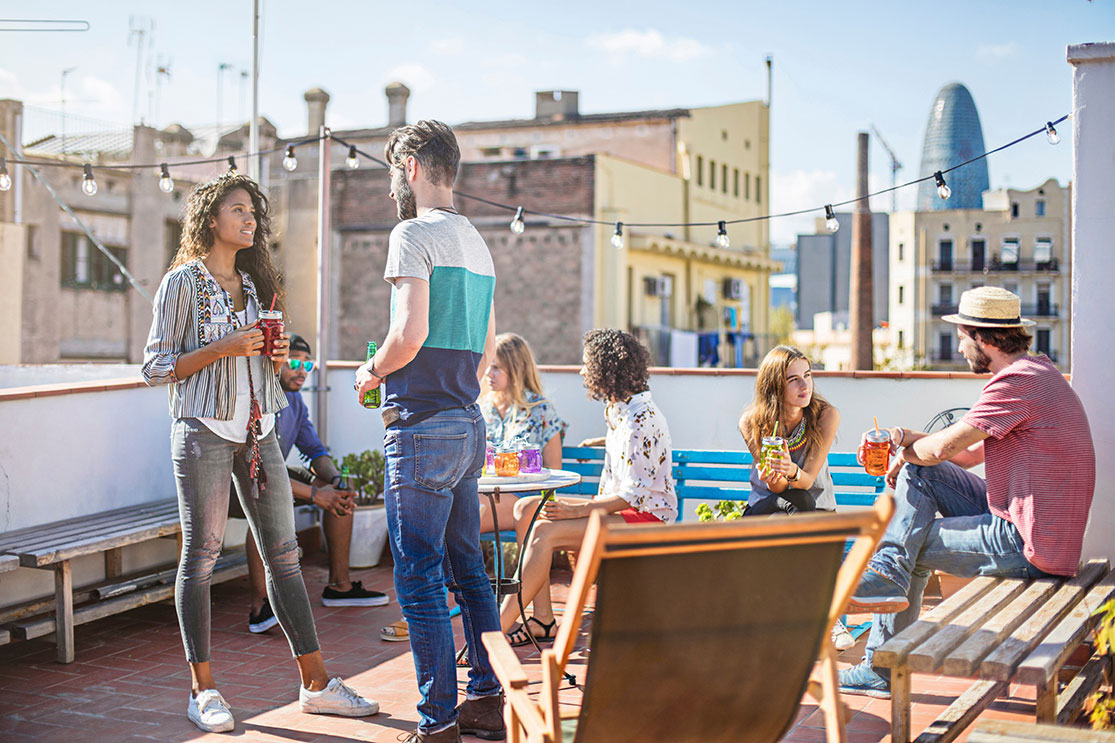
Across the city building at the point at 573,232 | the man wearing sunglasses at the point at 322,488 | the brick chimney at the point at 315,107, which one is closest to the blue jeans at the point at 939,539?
the man wearing sunglasses at the point at 322,488

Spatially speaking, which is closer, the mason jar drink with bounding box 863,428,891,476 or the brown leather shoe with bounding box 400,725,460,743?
the brown leather shoe with bounding box 400,725,460,743

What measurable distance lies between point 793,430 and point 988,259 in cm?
7154

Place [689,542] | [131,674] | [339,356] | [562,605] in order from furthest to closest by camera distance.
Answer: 1. [339,356]
2. [562,605]
3. [131,674]
4. [689,542]

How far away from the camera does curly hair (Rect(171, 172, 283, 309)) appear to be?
4355 millimetres

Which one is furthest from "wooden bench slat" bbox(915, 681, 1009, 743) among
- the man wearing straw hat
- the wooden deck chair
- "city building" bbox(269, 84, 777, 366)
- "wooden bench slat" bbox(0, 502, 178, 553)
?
"city building" bbox(269, 84, 777, 366)

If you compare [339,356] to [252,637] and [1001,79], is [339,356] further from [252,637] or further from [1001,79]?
[1001,79]

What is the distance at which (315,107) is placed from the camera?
37.7 m

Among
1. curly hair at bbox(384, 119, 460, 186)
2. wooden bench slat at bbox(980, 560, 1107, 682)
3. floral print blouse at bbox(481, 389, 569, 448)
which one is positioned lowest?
wooden bench slat at bbox(980, 560, 1107, 682)

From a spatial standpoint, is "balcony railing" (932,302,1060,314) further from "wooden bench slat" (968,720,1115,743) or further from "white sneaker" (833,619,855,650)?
"wooden bench slat" (968,720,1115,743)

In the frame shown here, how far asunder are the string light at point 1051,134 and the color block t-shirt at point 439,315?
3.82m

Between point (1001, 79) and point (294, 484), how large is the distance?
261 feet

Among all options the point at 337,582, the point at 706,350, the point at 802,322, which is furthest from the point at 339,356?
the point at 802,322

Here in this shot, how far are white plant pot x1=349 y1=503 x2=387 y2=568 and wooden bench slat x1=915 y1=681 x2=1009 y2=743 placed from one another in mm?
4278

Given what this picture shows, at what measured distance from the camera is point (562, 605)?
621 centimetres
